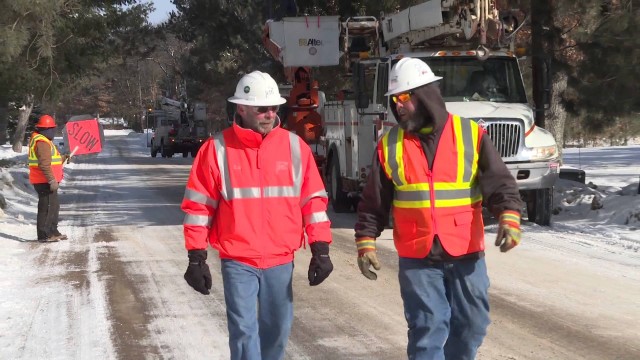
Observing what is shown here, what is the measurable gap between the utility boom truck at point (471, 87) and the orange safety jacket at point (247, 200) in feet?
27.9

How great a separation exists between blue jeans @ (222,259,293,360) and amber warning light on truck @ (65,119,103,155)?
1133 cm

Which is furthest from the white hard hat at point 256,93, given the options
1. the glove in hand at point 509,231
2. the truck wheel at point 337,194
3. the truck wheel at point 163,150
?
the truck wheel at point 163,150

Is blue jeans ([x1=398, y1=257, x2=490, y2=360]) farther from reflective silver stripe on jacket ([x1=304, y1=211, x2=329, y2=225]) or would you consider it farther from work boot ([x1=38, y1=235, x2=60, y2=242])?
work boot ([x1=38, y1=235, x2=60, y2=242])

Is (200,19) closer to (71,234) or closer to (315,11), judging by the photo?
(315,11)

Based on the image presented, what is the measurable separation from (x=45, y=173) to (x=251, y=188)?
9.13m

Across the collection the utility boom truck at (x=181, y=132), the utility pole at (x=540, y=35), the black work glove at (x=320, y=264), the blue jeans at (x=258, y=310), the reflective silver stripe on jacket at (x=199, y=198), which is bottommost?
the utility boom truck at (x=181, y=132)

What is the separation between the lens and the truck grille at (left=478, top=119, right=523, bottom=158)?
13.8 m

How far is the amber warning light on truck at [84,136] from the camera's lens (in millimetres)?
16250

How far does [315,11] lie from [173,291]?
19096 millimetres

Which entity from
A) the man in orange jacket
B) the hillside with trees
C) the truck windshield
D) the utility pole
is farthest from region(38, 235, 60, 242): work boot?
the man in orange jacket

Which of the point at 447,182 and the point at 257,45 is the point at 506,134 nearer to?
the point at 447,182

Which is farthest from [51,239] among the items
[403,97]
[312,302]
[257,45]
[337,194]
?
[257,45]

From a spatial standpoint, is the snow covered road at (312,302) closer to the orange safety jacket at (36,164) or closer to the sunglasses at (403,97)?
the orange safety jacket at (36,164)

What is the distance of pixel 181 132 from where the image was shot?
170ft
